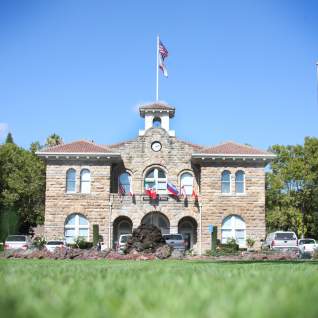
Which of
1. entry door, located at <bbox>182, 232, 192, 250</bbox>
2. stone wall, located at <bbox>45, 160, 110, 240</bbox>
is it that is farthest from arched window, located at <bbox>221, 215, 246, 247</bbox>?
stone wall, located at <bbox>45, 160, 110, 240</bbox>

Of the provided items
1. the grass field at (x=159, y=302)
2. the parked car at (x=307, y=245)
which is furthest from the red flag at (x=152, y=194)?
the grass field at (x=159, y=302)

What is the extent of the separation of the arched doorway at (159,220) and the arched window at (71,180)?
6221 millimetres

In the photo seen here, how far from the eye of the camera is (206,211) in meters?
43.7

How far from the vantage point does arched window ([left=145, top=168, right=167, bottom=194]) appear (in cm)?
4544

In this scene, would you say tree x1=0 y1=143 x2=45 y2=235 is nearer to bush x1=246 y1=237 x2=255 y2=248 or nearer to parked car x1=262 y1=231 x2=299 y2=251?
bush x1=246 y1=237 x2=255 y2=248

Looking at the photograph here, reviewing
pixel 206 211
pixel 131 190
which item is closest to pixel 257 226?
pixel 206 211

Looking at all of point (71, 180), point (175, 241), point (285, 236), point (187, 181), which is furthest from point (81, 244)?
point (285, 236)

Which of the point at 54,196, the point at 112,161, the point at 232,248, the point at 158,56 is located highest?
the point at 158,56

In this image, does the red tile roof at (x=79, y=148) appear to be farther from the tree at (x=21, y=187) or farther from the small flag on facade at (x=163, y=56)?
the tree at (x=21, y=187)

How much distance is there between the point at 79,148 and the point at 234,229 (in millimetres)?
13593

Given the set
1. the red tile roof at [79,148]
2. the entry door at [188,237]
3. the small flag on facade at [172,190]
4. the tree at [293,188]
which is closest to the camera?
the red tile roof at [79,148]

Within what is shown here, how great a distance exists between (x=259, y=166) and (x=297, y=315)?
4173 centimetres

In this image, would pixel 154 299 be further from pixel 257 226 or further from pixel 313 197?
pixel 313 197

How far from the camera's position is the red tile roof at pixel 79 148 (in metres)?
43.8
